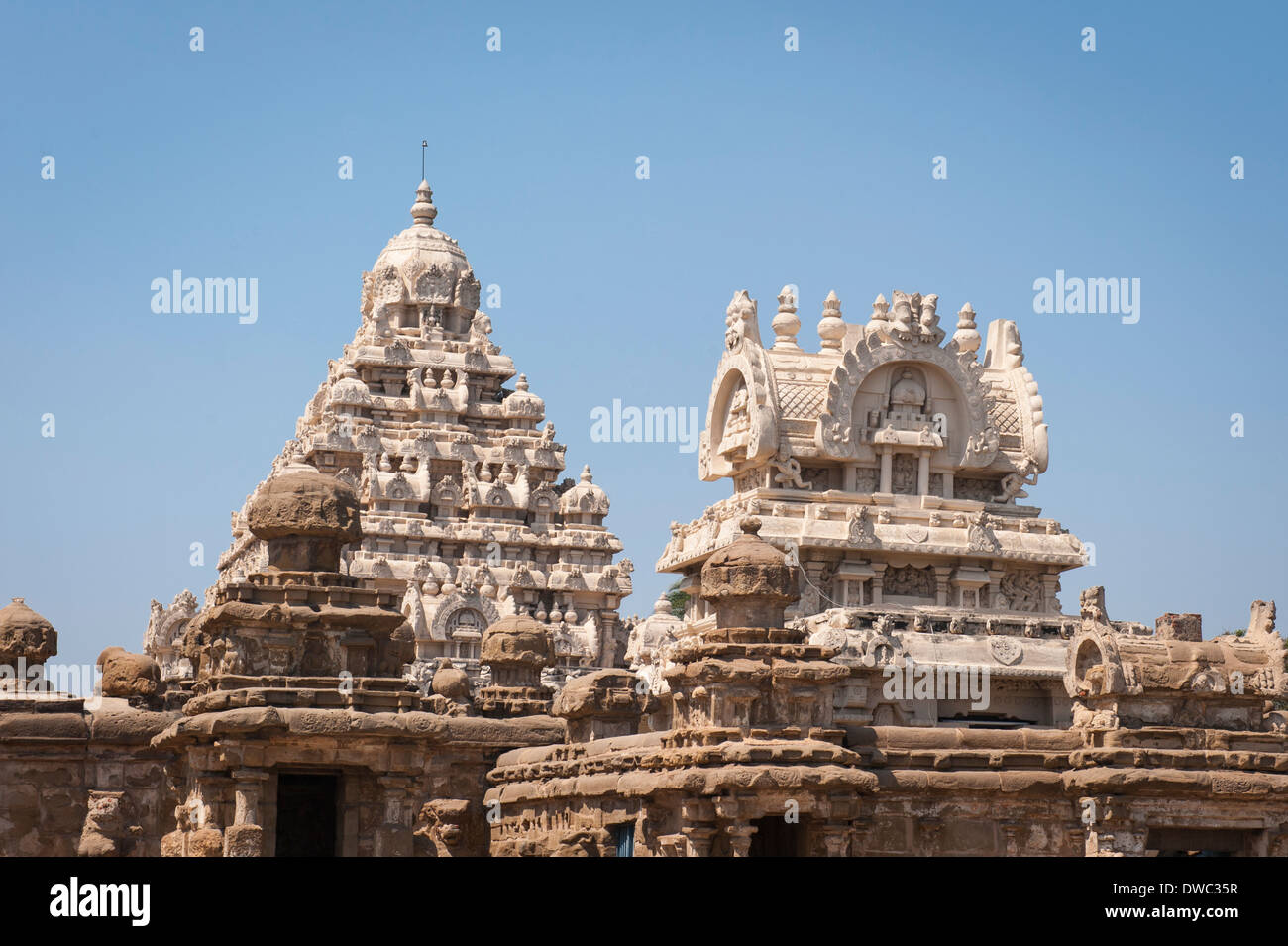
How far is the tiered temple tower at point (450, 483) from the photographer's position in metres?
70.4

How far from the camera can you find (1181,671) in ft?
104

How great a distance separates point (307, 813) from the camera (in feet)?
109

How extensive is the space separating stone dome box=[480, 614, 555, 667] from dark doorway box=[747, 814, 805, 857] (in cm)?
1180

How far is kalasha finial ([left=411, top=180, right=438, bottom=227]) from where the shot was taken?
81.8 metres

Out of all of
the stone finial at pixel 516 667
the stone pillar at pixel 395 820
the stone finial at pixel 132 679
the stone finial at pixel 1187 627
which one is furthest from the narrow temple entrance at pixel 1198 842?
the stone finial at pixel 132 679

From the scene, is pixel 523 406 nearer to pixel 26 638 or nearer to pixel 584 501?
pixel 584 501

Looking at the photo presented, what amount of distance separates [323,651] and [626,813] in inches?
193

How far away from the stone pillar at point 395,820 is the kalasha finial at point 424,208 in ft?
169

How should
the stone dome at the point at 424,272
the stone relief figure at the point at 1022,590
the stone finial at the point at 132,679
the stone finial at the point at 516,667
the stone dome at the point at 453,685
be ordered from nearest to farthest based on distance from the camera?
1. the stone finial at the point at 132,679
2. the stone finial at the point at 516,667
3. the stone dome at the point at 453,685
4. the stone relief figure at the point at 1022,590
5. the stone dome at the point at 424,272

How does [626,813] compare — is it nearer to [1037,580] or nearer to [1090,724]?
[1090,724]

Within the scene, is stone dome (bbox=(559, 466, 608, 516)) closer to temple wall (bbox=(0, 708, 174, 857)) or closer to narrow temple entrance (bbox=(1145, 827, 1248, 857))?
temple wall (bbox=(0, 708, 174, 857))

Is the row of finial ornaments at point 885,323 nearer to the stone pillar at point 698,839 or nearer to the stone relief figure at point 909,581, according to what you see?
the stone relief figure at point 909,581

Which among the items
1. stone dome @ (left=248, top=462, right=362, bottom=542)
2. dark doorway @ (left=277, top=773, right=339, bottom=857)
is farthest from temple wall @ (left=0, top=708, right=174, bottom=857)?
stone dome @ (left=248, top=462, right=362, bottom=542)
